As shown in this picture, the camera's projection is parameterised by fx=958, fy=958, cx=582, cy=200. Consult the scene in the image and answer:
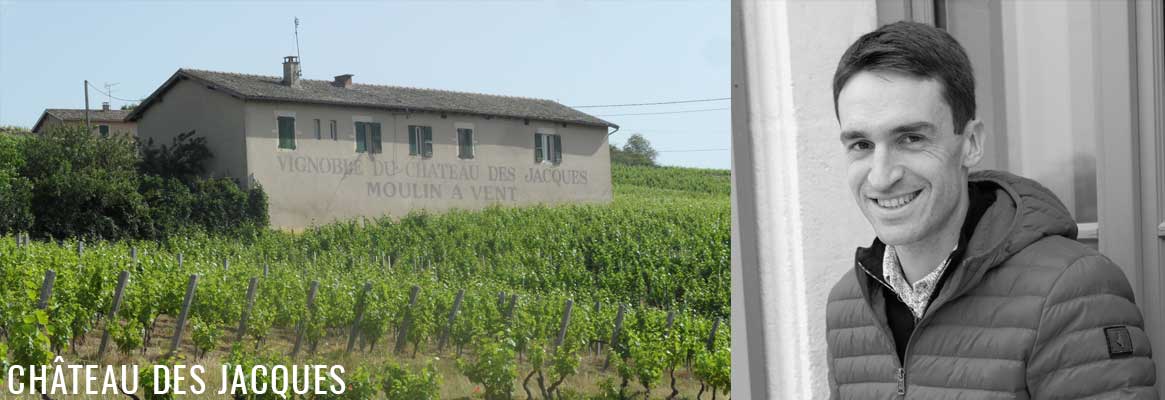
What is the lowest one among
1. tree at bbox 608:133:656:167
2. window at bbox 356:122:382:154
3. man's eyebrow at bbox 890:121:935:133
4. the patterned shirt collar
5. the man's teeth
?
the patterned shirt collar

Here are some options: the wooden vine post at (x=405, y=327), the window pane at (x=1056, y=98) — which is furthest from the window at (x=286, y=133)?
the window pane at (x=1056, y=98)

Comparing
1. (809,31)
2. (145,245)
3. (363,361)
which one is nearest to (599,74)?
(363,361)

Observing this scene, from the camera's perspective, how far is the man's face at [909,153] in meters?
0.81

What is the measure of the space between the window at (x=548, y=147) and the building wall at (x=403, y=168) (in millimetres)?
30

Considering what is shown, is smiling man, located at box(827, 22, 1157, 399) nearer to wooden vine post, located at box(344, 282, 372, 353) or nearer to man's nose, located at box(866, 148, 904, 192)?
man's nose, located at box(866, 148, 904, 192)

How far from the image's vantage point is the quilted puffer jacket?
742 millimetres

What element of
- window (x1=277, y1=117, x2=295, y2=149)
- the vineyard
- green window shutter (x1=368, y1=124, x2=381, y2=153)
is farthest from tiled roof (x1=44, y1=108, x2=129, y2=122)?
green window shutter (x1=368, y1=124, x2=381, y2=153)

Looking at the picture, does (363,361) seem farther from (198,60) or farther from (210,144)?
(198,60)

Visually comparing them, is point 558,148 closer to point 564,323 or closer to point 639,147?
point 639,147

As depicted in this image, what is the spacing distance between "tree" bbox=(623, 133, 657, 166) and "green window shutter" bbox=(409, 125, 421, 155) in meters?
1.16

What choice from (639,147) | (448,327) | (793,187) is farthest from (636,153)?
(793,187)

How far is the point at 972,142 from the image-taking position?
84 cm

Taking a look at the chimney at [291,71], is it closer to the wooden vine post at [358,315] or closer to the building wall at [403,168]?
the building wall at [403,168]

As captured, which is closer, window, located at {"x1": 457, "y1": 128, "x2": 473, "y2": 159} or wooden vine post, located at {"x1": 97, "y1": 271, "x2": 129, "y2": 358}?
wooden vine post, located at {"x1": 97, "y1": 271, "x2": 129, "y2": 358}
